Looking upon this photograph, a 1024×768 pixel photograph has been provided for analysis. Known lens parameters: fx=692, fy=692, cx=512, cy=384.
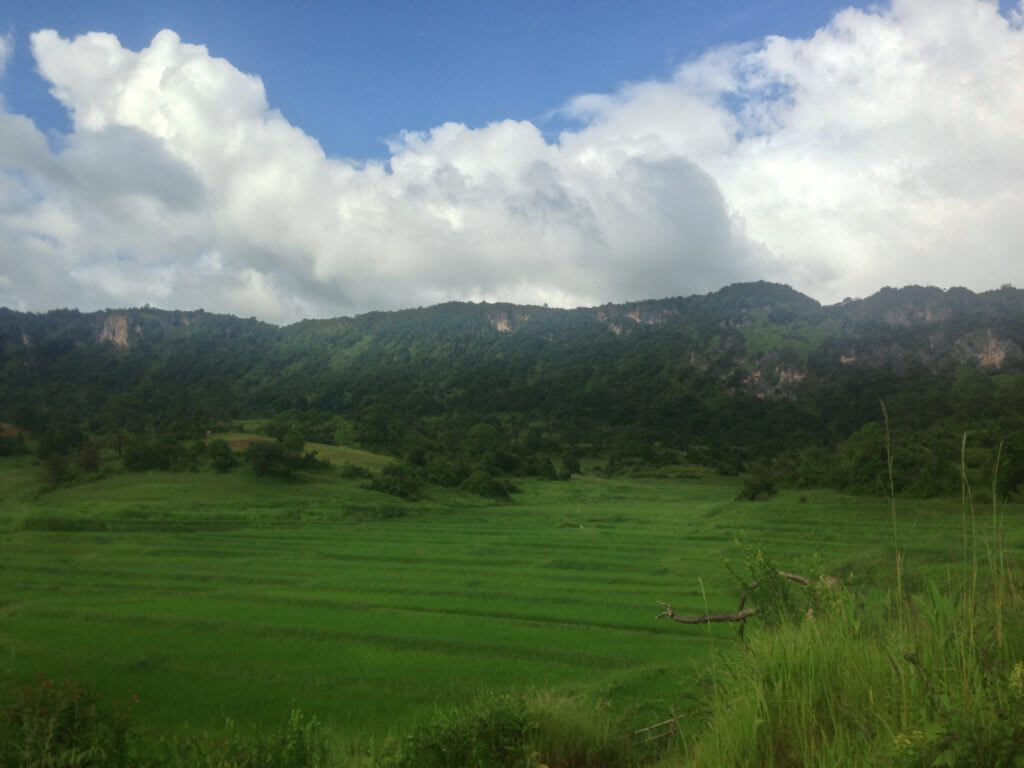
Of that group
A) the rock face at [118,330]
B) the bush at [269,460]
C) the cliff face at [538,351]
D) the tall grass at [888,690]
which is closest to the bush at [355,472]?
the bush at [269,460]

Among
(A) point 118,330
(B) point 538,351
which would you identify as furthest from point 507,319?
(A) point 118,330

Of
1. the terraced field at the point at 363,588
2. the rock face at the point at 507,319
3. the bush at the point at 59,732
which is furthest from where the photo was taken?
the rock face at the point at 507,319

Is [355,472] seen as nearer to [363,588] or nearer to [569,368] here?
[363,588]

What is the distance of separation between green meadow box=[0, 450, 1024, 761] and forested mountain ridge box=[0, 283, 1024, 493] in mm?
22630

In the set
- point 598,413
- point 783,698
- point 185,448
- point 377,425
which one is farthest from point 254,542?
point 598,413

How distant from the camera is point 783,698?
13.0 feet

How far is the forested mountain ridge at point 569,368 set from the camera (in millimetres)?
82188

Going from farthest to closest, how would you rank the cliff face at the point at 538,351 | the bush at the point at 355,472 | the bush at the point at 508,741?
the cliff face at the point at 538,351 < the bush at the point at 355,472 < the bush at the point at 508,741

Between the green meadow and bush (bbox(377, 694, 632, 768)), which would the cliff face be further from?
bush (bbox(377, 694, 632, 768))

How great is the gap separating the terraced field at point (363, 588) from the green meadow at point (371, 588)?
0.27 feet

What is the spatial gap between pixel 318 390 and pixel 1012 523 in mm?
112597

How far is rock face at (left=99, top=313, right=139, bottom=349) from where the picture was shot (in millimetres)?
141000

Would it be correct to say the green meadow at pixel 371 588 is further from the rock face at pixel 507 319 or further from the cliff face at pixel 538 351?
the rock face at pixel 507 319

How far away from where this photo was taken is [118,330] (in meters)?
143
